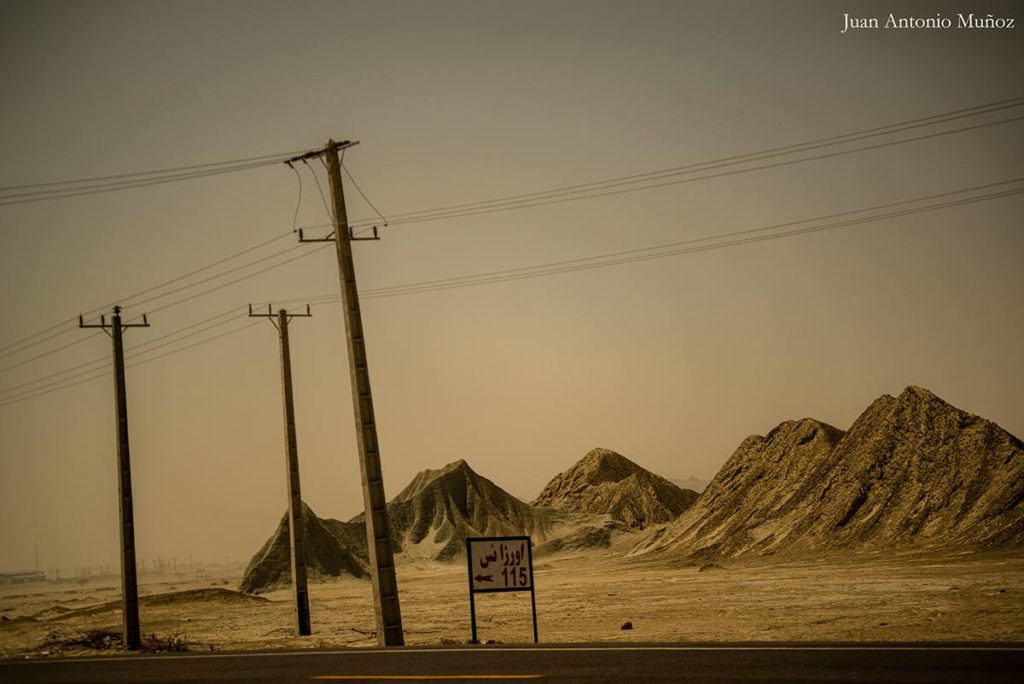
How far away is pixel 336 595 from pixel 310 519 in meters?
31.3

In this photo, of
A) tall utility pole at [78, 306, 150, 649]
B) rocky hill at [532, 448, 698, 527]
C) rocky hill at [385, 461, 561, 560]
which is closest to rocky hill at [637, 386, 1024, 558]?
rocky hill at [385, 461, 561, 560]

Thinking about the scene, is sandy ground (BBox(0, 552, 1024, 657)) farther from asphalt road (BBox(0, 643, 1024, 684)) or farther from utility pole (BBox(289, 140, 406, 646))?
asphalt road (BBox(0, 643, 1024, 684))

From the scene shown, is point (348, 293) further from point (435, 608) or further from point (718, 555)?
point (718, 555)

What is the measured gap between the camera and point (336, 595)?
72.1m

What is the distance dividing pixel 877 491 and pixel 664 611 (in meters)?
40.1

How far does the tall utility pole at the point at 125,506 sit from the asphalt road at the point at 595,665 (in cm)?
1207

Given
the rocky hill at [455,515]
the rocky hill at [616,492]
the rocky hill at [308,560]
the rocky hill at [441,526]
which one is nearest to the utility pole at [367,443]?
the rocky hill at [308,560]

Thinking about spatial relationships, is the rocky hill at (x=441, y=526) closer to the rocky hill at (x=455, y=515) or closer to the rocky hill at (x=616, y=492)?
the rocky hill at (x=455, y=515)

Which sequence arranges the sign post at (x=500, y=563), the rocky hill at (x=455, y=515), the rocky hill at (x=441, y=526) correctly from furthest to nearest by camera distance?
the rocky hill at (x=455, y=515) → the rocky hill at (x=441, y=526) → the sign post at (x=500, y=563)

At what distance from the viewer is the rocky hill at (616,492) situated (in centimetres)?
12875

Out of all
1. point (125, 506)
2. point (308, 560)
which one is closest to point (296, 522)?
point (125, 506)

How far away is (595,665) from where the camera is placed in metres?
14.1

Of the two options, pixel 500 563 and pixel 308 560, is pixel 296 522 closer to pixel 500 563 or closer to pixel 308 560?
pixel 500 563

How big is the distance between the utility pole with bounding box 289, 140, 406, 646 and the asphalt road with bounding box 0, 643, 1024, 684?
14.0 ft
